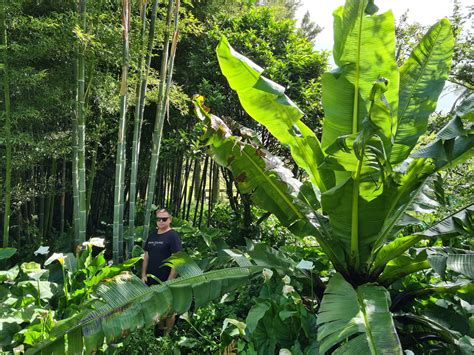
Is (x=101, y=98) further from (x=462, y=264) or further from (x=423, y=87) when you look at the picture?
(x=462, y=264)

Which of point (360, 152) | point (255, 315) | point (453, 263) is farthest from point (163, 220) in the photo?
point (453, 263)

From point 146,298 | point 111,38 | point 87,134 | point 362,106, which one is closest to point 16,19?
point 111,38

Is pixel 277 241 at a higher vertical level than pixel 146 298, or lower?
lower

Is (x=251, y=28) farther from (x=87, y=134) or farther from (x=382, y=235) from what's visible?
(x=382, y=235)

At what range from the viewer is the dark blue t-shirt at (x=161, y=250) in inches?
143

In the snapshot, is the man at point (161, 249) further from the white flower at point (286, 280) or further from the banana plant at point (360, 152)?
the white flower at point (286, 280)

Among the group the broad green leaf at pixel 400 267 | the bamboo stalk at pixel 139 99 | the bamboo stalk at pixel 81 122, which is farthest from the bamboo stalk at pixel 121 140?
the broad green leaf at pixel 400 267

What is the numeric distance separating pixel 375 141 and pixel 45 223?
4.69 m

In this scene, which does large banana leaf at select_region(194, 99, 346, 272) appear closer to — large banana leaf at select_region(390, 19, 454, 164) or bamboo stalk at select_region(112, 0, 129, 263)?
large banana leaf at select_region(390, 19, 454, 164)

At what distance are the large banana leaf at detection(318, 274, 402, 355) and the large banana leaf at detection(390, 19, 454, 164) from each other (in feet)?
3.71

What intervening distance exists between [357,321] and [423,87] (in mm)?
1864

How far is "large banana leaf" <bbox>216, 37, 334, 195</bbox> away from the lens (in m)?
2.84

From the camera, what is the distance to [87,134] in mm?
5027

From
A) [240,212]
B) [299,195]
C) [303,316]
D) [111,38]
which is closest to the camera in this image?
[303,316]
